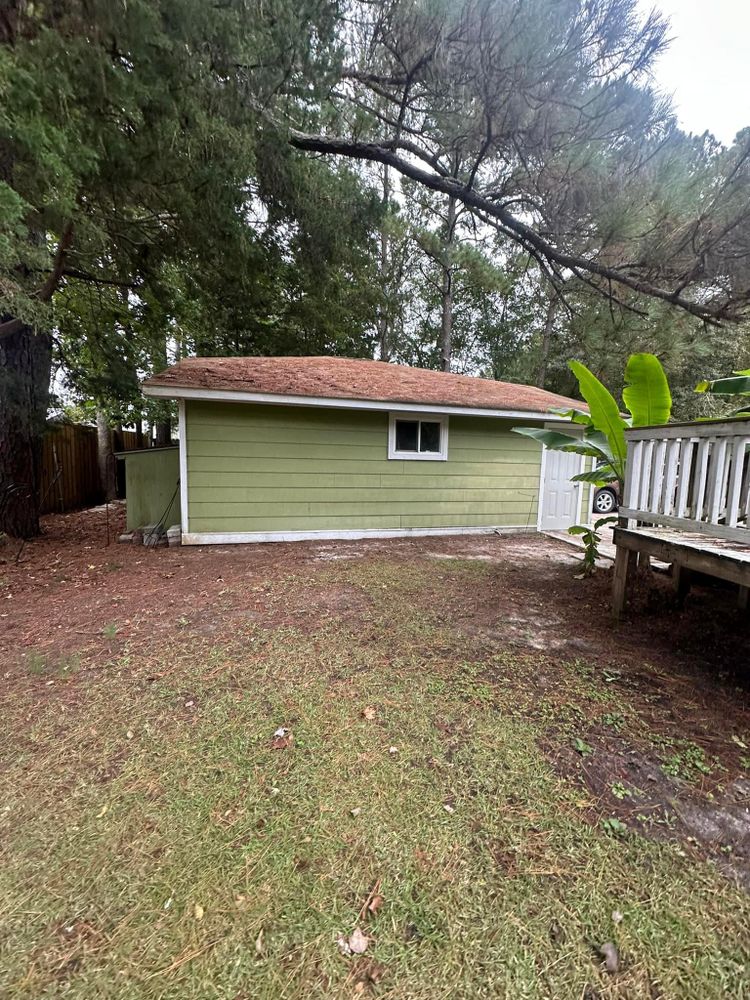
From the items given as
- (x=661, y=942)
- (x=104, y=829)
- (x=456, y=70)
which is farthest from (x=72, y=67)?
(x=661, y=942)

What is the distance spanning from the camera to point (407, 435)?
297 inches

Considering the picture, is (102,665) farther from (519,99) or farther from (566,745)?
(519,99)

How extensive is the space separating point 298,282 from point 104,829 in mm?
7214

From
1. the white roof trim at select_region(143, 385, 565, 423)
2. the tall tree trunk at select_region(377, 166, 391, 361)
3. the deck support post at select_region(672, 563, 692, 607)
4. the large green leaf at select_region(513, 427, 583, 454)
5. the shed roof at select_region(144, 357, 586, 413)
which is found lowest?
the deck support post at select_region(672, 563, 692, 607)

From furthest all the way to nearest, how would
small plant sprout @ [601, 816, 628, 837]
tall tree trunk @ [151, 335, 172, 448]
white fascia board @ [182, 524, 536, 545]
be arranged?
tall tree trunk @ [151, 335, 172, 448] → white fascia board @ [182, 524, 536, 545] → small plant sprout @ [601, 816, 628, 837]

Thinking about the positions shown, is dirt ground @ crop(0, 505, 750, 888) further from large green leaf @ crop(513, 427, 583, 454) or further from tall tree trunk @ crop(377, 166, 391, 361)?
tall tree trunk @ crop(377, 166, 391, 361)

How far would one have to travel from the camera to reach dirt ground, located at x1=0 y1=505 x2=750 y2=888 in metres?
1.94

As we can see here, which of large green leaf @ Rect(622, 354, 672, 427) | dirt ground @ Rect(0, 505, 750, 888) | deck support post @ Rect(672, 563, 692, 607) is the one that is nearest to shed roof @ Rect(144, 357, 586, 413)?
dirt ground @ Rect(0, 505, 750, 888)

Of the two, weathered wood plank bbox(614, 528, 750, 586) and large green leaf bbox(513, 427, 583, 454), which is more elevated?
large green leaf bbox(513, 427, 583, 454)

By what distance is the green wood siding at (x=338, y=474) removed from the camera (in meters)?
6.50

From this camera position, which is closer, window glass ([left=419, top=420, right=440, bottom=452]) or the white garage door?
window glass ([left=419, top=420, right=440, bottom=452])

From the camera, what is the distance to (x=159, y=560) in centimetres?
566

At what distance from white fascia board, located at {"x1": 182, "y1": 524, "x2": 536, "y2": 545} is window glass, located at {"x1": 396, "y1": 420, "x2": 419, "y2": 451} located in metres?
1.47

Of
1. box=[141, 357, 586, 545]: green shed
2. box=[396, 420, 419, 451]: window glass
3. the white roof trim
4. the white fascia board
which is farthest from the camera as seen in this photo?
box=[396, 420, 419, 451]: window glass
